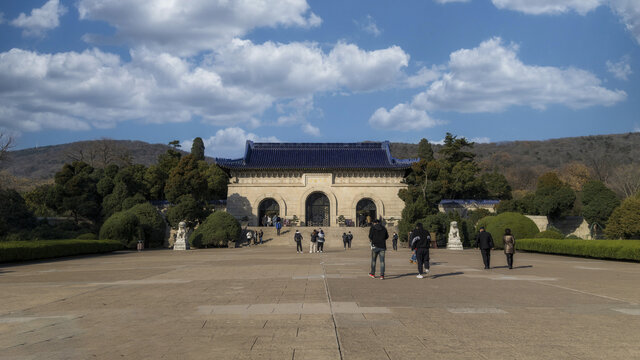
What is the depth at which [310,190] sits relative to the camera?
4966cm

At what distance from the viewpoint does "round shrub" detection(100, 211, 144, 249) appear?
108ft

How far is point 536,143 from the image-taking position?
112562mm

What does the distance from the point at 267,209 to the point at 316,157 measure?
7.73 metres

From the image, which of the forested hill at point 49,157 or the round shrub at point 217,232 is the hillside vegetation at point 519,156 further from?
the round shrub at point 217,232

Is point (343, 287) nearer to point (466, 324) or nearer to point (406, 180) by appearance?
point (466, 324)

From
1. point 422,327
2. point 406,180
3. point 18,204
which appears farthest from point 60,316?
point 406,180

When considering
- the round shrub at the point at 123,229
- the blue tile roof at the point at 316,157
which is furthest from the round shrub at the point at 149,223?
the blue tile roof at the point at 316,157

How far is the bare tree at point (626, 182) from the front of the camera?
151ft

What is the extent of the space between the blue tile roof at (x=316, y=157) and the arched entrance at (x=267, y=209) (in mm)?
3707

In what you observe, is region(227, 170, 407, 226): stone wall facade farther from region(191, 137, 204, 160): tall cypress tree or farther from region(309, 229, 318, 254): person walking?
region(309, 229, 318, 254): person walking

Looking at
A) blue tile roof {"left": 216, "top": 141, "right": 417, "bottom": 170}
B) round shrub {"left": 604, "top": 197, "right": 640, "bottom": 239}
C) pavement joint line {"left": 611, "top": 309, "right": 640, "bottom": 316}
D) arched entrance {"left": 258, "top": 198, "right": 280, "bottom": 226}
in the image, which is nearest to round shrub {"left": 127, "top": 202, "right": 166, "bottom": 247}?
blue tile roof {"left": 216, "top": 141, "right": 417, "bottom": 170}

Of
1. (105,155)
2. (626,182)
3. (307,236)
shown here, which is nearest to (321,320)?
(307,236)

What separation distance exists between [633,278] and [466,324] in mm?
9157

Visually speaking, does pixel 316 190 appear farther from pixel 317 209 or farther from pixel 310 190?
pixel 317 209
